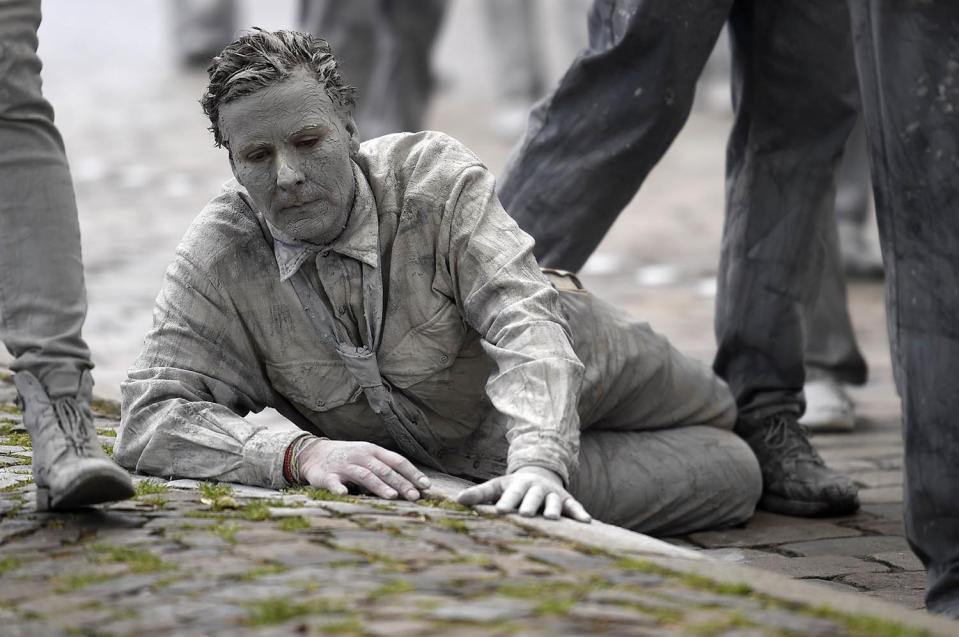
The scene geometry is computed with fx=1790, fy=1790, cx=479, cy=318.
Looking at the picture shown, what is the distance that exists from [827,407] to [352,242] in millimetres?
2754

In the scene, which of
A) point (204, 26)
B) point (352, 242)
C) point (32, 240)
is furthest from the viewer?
point (204, 26)

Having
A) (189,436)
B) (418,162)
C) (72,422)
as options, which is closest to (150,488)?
(189,436)

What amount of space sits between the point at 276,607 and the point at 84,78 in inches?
674

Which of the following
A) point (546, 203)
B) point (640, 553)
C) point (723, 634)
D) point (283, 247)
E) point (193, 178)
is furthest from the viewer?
point (193, 178)

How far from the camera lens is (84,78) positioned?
19188mm

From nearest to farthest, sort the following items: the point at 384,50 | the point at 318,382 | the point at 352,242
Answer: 1. the point at 352,242
2. the point at 318,382
3. the point at 384,50

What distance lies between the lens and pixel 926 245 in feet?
11.8

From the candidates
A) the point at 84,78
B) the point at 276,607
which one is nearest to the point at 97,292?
the point at 276,607

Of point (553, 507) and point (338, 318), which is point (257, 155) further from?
point (553, 507)

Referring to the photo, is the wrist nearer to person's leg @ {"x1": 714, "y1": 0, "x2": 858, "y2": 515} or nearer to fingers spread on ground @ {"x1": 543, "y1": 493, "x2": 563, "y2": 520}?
fingers spread on ground @ {"x1": 543, "y1": 493, "x2": 563, "y2": 520}

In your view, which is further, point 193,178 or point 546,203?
point 193,178

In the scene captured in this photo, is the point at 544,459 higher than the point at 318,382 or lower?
lower

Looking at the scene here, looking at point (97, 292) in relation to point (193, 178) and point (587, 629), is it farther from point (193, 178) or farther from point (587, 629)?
point (587, 629)

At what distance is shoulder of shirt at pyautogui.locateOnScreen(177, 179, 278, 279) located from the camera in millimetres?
4051
